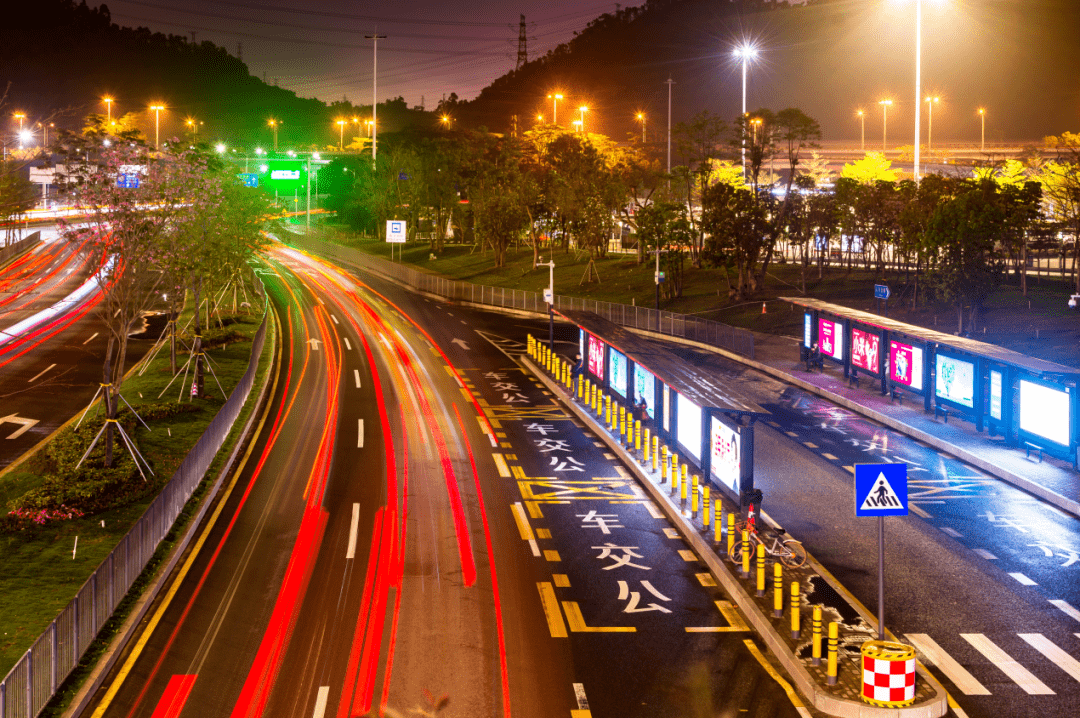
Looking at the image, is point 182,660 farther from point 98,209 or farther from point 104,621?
point 98,209

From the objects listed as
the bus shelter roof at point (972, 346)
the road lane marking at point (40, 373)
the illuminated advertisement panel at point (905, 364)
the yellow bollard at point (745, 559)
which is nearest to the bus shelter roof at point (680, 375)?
the yellow bollard at point (745, 559)

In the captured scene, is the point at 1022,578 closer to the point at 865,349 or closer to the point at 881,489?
the point at 881,489

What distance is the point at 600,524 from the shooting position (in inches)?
863

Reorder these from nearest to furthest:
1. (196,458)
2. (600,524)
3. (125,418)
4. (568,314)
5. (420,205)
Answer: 1. (600,524)
2. (196,458)
3. (125,418)
4. (568,314)
5. (420,205)

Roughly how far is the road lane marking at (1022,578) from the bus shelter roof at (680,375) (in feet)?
18.4

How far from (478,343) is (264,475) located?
28027 millimetres

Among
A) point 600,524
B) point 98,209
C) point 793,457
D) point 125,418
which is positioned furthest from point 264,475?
point 793,457

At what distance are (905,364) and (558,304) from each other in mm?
36652

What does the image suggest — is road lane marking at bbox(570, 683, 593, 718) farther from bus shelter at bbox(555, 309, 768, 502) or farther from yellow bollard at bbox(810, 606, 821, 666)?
bus shelter at bbox(555, 309, 768, 502)

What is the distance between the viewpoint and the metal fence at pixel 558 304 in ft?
161

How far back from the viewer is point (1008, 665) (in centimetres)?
1434

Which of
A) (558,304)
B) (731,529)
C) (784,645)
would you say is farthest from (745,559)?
(558,304)

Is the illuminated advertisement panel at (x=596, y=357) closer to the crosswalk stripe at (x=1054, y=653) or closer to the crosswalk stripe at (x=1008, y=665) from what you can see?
the crosswalk stripe at (x=1008, y=665)

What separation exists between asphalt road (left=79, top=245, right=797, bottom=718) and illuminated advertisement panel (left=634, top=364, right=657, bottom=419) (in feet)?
7.40
